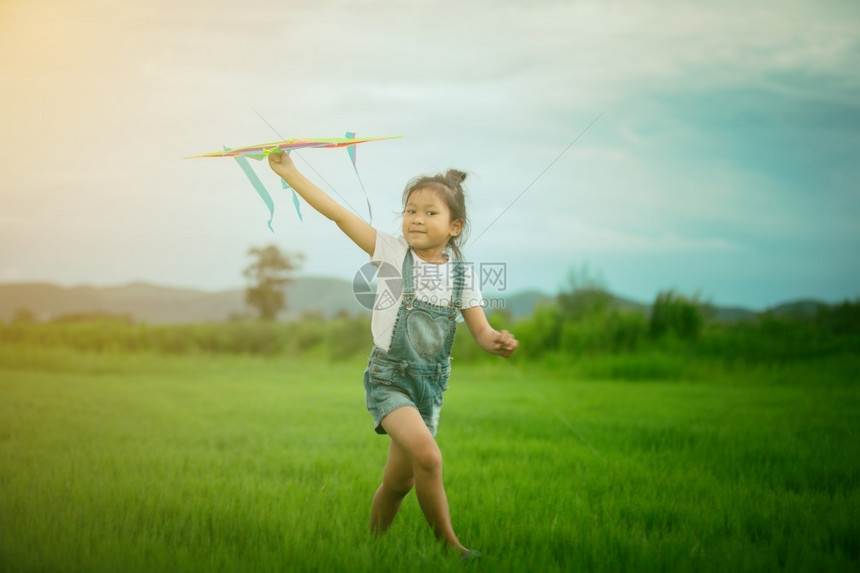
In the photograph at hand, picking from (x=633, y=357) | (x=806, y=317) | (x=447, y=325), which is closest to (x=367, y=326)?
(x=633, y=357)

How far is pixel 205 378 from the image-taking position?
1153cm

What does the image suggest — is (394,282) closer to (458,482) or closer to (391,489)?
(391,489)

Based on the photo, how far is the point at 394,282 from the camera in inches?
131

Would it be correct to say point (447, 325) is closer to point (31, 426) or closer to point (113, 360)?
point (31, 426)

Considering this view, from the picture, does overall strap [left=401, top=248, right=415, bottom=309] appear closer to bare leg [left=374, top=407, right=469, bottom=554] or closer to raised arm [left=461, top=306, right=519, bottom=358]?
raised arm [left=461, top=306, right=519, bottom=358]

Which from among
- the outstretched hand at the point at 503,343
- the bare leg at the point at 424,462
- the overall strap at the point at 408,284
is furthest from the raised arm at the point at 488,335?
the bare leg at the point at 424,462

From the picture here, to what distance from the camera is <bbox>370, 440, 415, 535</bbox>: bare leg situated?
128 inches

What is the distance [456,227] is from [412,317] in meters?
0.52

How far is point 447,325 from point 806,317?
10.2 meters

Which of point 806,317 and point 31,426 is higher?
point 806,317

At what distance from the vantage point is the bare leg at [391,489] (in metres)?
3.25

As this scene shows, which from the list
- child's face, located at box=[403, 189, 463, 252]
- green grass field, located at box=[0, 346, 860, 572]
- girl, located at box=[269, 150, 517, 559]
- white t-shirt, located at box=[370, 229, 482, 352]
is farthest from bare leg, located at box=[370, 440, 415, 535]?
child's face, located at box=[403, 189, 463, 252]

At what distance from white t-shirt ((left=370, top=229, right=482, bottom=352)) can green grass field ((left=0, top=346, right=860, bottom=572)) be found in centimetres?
98

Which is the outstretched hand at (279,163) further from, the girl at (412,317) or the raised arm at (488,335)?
the raised arm at (488,335)
